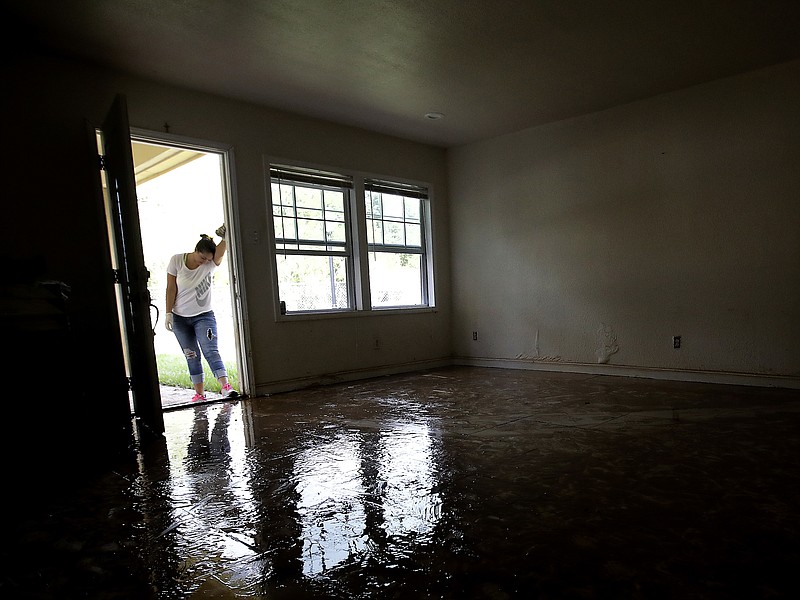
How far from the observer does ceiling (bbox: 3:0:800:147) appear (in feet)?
9.60

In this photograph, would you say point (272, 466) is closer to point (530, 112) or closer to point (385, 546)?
point (385, 546)

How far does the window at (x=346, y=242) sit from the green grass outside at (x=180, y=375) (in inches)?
51.4

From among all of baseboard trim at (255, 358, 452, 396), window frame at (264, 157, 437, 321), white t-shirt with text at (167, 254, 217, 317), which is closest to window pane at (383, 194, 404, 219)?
window frame at (264, 157, 437, 321)

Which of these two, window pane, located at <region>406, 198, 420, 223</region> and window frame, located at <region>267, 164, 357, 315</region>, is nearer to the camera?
window frame, located at <region>267, 164, 357, 315</region>

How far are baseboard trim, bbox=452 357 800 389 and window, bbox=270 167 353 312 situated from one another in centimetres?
187

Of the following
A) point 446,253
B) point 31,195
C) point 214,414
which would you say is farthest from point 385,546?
point 446,253

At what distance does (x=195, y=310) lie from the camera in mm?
4367

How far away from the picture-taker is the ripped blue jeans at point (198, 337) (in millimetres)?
4363

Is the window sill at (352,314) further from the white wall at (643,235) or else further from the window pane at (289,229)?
the window pane at (289,229)

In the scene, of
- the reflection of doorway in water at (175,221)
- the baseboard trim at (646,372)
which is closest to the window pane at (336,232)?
the baseboard trim at (646,372)

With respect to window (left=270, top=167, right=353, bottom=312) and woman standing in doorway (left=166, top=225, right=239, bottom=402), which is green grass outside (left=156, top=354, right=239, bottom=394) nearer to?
woman standing in doorway (left=166, top=225, right=239, bottom=402)

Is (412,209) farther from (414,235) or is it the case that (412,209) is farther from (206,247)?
(206,247)

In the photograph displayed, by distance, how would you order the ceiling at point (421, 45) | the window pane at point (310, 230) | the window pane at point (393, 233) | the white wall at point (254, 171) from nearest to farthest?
the ceiling at point (421, 45), the white wall at point (254, 171), the window pane at point (310, 230), the window pane at point (393, 233)

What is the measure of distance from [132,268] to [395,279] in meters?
3.00
